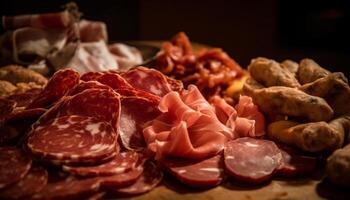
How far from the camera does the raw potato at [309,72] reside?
163cm

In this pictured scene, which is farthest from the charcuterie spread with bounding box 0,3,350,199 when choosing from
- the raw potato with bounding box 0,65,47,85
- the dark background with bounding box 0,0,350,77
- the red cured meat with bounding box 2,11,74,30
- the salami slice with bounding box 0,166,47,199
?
the dark background with bounding box 0,0,350,77

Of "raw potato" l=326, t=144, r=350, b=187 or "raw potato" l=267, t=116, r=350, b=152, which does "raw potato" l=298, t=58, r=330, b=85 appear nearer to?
"raw potato" l=267, t=116, r=350, b=152

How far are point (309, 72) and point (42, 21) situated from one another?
156 cm

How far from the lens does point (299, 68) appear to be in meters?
1.77

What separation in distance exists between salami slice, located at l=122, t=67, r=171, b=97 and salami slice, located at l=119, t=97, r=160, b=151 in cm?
13

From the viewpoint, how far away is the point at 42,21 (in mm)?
2461

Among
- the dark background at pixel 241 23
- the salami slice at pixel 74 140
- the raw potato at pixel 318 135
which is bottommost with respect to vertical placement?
the dark background at pixel 241 23

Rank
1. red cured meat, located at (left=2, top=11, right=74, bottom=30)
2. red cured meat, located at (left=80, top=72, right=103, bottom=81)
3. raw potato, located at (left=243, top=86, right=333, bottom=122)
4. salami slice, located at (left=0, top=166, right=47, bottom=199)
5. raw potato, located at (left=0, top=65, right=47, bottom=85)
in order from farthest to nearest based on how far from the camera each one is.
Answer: red cured meat, located at (left=2, top=11, right=74, bottom=30) < raw potato, located at (left=0, top=65, right=47, bottom=85) < red cured meat, located at (left=80, top=72, right=103, bottom=81) < raw potato, located at (left=243, top=86, right=333, bottom=122) < salami slice, located at (left=0, top=166, right=47, bottom=199)

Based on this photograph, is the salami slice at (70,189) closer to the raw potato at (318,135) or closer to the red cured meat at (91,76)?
the red cured meat at (91,76)

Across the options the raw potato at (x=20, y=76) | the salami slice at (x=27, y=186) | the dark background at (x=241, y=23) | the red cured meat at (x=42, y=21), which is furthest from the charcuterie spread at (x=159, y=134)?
the dark background at (x=241, y=23)

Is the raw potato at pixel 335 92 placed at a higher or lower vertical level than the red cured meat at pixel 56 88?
higher

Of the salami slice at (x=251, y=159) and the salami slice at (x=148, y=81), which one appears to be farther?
the salami slice at (x=148, y=81)

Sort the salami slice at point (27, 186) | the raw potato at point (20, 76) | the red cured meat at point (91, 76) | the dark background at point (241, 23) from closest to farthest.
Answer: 1. the salami slice at point (27, 186)
2. the red cured meat at point (91, 76)
3. the raw potato at point (20, 76)
4. the dark background at point (241, 23)

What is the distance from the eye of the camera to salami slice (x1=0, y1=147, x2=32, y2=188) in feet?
3.75
